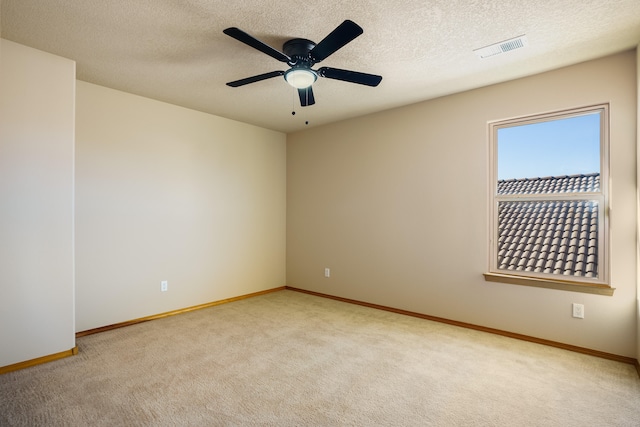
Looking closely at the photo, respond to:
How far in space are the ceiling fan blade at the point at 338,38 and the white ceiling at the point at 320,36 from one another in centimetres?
23

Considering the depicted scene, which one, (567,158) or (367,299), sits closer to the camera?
(567,158)

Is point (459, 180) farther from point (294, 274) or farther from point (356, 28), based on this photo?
point (294, 274)

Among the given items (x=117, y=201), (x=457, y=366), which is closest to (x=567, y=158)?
(x=457, y=366)

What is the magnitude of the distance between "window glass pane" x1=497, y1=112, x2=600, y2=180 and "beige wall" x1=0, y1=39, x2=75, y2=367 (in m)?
4.09

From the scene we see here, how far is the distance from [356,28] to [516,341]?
3.07m

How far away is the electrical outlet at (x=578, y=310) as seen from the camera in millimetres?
2877

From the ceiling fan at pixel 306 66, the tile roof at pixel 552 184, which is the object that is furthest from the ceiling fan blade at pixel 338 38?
the tile roof at pixel 552 184

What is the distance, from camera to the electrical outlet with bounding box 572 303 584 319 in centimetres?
288

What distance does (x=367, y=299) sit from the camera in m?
4.38

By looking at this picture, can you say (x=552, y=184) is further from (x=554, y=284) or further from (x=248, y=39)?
(x=248, y=39)

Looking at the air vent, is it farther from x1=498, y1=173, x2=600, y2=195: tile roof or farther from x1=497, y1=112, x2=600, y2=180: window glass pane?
x1=498, y1=173, x2=600, y2=195: tile roof

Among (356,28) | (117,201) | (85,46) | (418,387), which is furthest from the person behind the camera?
(117,201)

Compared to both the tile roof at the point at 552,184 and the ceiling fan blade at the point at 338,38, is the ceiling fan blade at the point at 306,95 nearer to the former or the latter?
the ceiling fan blade at the point at 338,38

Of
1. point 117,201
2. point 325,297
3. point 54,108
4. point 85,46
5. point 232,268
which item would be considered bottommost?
point 325,297
